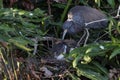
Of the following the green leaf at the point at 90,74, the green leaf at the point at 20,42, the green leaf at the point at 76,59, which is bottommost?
the green leaf at the point at 90,74

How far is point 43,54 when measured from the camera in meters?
2.21

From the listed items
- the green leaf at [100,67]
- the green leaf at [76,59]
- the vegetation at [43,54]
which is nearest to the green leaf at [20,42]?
the vegetation at [43,54]

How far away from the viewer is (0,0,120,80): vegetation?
1.94 m

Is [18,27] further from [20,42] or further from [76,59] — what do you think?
[76,59]

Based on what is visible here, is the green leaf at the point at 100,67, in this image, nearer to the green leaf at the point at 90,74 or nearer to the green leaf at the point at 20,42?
the green leaf at the point at 90,74

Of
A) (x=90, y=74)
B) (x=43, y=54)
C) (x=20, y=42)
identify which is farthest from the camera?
(x=43, y=54)

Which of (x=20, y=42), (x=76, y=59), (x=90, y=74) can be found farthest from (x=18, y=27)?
(x=90, y=74)

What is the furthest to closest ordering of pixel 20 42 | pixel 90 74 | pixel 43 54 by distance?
pixel 43 54
pixel 90 74
pixel 20 42

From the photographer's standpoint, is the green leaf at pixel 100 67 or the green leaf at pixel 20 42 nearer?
the green leaf at pixel 20 42

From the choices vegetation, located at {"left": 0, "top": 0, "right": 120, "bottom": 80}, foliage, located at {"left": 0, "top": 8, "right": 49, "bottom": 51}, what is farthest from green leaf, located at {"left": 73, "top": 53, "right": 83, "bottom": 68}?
foliage, located at {"left": 0, "top": 8, "right": 49, "bottom": 51}

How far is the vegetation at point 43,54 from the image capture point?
194 cm

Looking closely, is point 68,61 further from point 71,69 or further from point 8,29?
point 8,29

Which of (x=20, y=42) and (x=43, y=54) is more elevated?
(x=20, y=42)

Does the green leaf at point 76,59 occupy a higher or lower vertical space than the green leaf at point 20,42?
lower
